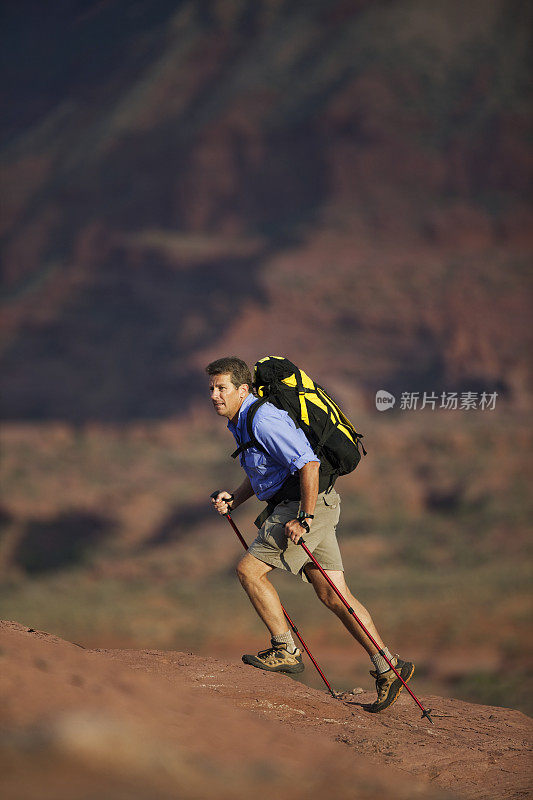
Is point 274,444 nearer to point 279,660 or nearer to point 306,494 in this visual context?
point 306,494

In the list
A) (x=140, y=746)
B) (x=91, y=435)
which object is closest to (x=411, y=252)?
(x=91, y=435)

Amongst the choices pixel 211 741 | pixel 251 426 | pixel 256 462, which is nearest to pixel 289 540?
pixel 256 462

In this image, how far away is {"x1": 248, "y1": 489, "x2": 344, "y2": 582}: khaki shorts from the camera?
5.04m

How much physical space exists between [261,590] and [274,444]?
0.93 meters

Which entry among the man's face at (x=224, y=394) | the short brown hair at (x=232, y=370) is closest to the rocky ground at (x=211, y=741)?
the man's face at (x=224, y=394)

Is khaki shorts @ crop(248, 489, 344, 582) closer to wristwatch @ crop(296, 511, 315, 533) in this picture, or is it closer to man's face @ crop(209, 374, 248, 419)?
wristwatch @ crop(296, 511, 315, 533)

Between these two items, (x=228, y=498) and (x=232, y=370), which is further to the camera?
(x=228, y=498)

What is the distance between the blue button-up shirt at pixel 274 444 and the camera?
187 inches

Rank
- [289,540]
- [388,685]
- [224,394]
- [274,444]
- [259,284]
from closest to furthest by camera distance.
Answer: [274,444] < [224,394] < [289,540] < [388,685] < [259,284]

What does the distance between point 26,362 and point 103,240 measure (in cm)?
577

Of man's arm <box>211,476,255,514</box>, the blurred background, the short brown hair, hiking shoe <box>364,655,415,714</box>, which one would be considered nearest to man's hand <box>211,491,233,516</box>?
man's arm <box>211,476,255,514</box>

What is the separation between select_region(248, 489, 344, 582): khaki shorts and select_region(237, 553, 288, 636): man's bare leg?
0.19 feet

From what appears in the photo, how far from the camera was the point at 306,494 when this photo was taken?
4.80 metres

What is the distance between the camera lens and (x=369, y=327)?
29391mm
